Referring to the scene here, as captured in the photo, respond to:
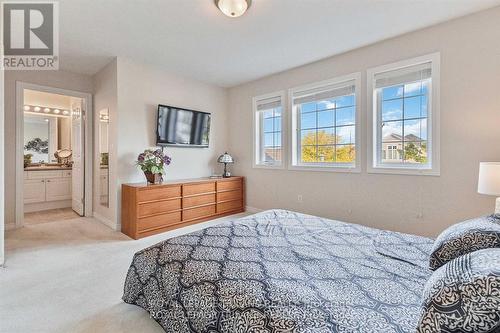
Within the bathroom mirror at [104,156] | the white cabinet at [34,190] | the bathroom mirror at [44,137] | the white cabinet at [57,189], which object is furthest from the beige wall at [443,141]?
the bathroom mirror at [44,137]

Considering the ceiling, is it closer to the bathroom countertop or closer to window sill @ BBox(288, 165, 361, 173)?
window sill @ BBox(288, 165, 361, 173)

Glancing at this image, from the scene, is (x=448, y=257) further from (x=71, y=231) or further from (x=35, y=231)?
(x=35, y=231)

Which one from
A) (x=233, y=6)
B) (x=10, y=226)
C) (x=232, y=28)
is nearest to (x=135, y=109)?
(x=232, y=28)

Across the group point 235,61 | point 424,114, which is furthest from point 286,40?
point 424,114

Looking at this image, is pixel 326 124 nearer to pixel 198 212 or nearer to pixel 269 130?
pixel 269 130

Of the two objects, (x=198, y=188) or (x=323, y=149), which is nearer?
(x=323, y=149)

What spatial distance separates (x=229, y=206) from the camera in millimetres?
4746

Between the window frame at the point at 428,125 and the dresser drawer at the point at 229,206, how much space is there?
256cm

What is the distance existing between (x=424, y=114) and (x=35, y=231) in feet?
18.5

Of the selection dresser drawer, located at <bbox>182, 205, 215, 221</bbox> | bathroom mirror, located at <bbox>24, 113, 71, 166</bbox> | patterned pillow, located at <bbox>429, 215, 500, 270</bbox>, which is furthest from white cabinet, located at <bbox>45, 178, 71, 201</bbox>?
patterned pillow, located at <bbox>429, 215, 500, 270</bbox>

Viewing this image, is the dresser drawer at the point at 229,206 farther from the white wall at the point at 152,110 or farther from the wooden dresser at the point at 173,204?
the white wall at the point at 152,110

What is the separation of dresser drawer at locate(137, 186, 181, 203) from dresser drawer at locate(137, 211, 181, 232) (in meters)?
0.27

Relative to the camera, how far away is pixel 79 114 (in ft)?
15.2

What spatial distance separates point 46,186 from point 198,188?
351 cm
